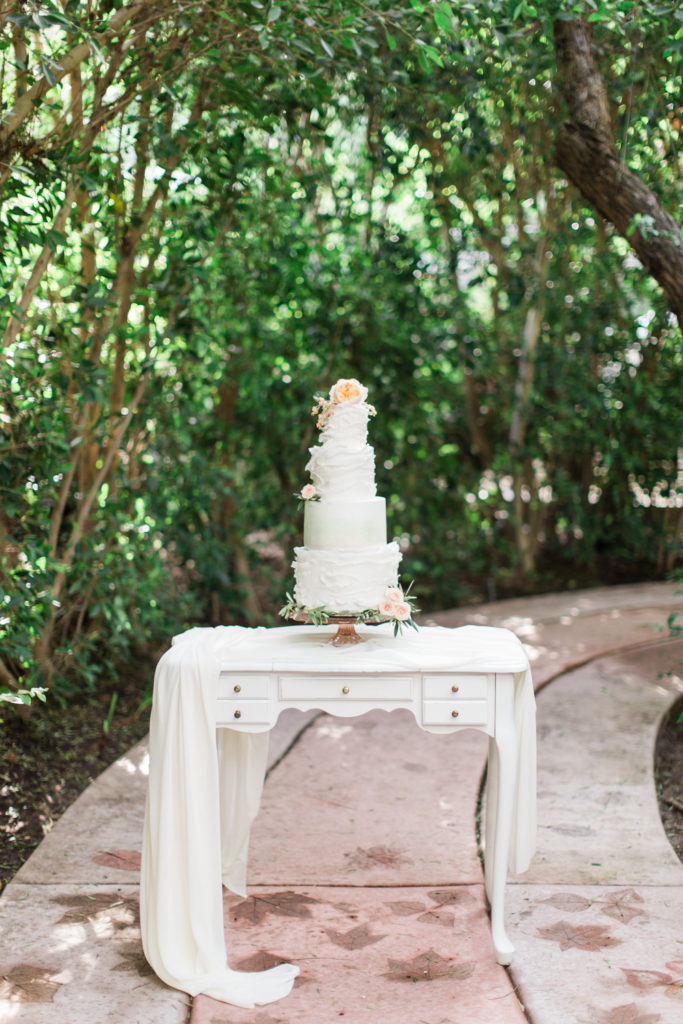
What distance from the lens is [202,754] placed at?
3115 mm

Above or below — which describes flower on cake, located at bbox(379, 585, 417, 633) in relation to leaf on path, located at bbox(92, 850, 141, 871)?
above

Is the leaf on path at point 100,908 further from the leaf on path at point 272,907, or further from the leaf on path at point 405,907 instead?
the leaf on path at point 405,907

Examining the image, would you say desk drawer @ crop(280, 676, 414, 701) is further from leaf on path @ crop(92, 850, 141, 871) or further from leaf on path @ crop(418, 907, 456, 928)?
leaf on path @ crop(92, 850, 141, 871)

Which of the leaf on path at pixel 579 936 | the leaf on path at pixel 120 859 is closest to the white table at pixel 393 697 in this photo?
the leaf on path at pixel 579 936

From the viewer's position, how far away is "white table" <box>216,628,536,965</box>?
3.19 m

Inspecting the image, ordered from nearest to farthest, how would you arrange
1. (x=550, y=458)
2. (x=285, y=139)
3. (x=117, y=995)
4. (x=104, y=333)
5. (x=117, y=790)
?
1. (x=117, y=995)
2. (x=117, y=790)
3. (x=104, y=333)
4. (x=285, y=139)
5. (x=550, y=458)

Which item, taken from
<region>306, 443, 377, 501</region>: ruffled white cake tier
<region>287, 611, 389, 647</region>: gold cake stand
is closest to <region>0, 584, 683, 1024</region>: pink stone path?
<region>287, 611, 389, 647</region>: gold cake stand

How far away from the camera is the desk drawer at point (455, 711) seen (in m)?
3.21

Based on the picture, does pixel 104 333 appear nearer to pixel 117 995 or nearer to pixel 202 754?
pixel 202 754

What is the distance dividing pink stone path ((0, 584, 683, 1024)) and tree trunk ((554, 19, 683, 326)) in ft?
8.14

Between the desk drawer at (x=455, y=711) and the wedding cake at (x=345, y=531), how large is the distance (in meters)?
0.30

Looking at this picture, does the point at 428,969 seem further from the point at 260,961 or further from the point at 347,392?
the point at 347,392

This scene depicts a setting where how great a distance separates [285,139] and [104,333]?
2858mm

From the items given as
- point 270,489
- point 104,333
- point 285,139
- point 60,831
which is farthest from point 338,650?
point 285,139
